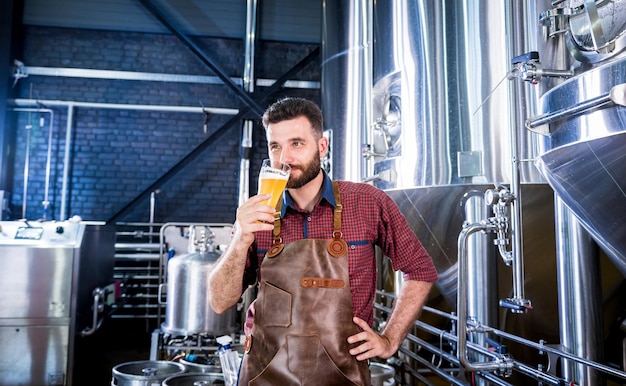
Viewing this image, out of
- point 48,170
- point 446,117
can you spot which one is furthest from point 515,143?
point 48,170

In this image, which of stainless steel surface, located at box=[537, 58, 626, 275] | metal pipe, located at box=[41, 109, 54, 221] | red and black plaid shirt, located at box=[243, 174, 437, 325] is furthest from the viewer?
metal pipe, located at box=[41, 109, 54, 221]

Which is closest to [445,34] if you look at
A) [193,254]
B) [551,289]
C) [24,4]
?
[551,289]

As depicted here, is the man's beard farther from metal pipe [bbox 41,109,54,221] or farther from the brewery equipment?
metal pipe [bbox 41,109,54,221]

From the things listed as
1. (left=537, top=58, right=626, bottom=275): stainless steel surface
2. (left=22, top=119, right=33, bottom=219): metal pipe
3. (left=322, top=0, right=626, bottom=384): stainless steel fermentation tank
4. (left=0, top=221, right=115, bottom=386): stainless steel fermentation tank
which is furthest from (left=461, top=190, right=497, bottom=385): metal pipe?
(left=22, top=119, right=33, bottom=219): metal pipe

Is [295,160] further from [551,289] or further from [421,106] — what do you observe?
[551,289]

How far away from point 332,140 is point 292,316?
2.70 m

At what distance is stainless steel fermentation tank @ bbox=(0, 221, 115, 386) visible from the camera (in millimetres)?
3389

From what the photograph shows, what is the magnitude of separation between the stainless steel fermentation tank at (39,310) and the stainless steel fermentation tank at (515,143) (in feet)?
7.41

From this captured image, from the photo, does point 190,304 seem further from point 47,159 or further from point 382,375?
point 47,159

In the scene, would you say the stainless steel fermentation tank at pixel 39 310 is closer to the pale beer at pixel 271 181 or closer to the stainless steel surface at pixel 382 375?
the stainless steel surface at pixel 382 375

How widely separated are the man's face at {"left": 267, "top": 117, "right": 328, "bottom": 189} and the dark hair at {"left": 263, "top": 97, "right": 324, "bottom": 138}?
15mm

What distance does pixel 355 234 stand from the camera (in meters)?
1.43

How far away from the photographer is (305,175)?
1432mm

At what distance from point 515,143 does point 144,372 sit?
206 centimetres
